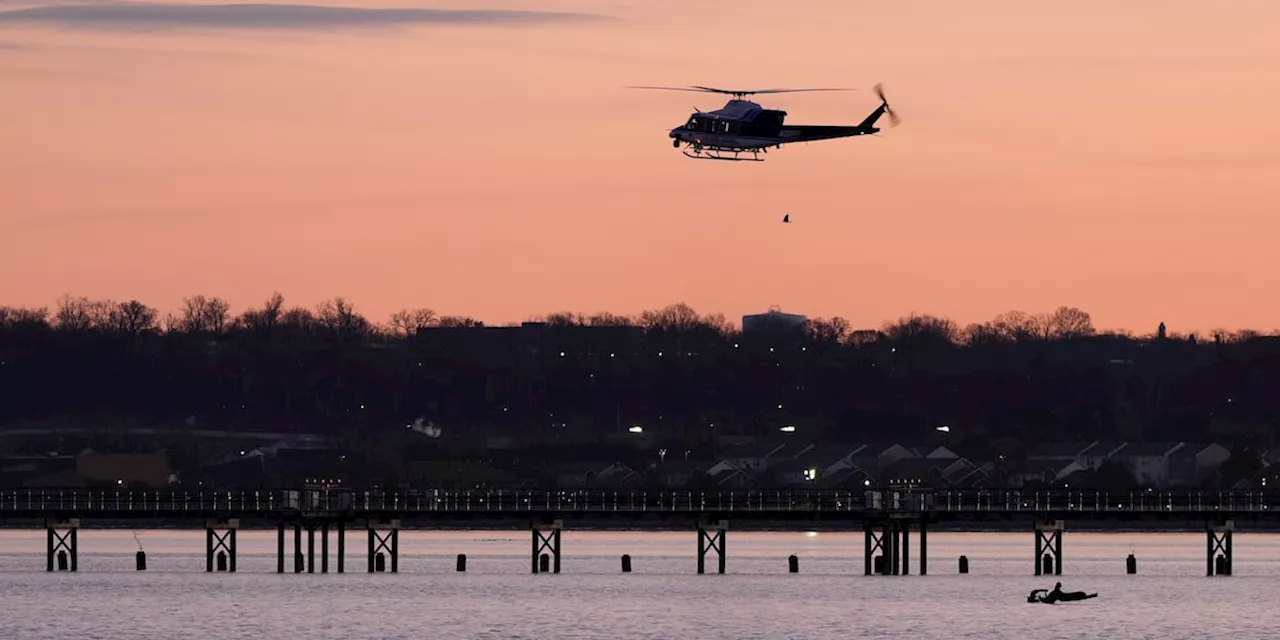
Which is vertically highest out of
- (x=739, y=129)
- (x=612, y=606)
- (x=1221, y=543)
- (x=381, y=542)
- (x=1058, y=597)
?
(x=739, y=129)

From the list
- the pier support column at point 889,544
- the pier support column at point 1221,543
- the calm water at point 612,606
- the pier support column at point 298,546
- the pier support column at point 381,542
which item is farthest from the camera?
the pier support column at point 1221,543

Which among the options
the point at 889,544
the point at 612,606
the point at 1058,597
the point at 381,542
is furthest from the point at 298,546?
the point at 1058,597

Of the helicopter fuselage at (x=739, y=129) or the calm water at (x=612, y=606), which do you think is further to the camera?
the helicopter fuselage at (x=739, y=129)

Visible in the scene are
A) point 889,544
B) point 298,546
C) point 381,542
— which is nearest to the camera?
point 889,544

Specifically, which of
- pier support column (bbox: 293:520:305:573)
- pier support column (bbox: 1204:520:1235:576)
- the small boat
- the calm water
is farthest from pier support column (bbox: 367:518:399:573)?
pier support column (bbox: 1204:520:1235:576)

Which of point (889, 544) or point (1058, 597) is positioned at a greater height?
point (889, 544)

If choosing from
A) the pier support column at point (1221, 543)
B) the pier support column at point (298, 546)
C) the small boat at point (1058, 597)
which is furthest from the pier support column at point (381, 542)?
the pier support column at point (1221, 543)

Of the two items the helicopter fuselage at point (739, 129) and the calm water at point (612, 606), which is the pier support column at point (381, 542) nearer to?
the calm water at point (612, 606)

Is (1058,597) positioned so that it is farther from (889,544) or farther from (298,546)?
(298,546)

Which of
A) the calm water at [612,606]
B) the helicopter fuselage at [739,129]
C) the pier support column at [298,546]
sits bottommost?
the calm water at [612,606]

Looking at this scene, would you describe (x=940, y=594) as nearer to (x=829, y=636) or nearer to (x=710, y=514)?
(x=710, y=514)

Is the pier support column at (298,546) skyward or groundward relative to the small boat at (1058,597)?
skyward

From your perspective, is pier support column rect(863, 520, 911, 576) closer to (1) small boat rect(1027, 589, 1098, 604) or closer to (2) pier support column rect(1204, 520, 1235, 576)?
(1) small boat rect(1027, 589, 1098, 604)

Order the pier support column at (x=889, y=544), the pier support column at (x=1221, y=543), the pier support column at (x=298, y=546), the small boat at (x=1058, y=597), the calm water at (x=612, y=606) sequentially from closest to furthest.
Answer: the calm water at (x=612, y=606), the small boat at (x=1058, y=597), the pier support column at (x=889, y=544), the pier support column at (x=298, y=546), the pier support column at (x=1221, y=543)
